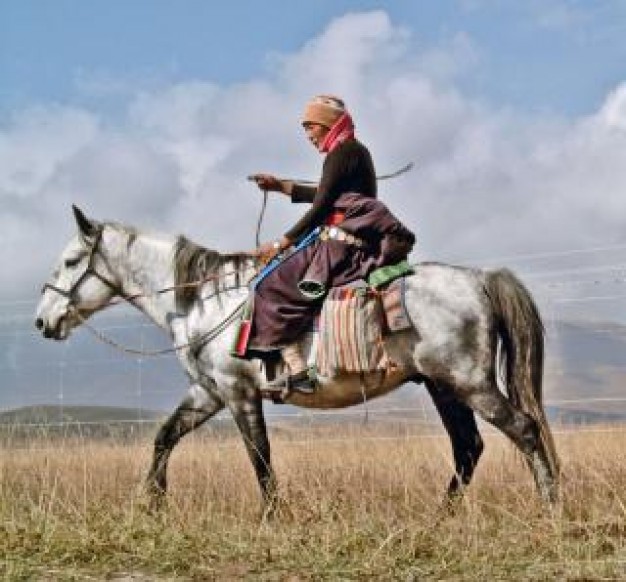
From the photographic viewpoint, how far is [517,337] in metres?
7.06

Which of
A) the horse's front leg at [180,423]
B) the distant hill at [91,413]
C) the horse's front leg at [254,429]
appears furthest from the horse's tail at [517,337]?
the distant hill at [91,413]

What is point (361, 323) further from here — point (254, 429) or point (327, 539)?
point (327, 539)

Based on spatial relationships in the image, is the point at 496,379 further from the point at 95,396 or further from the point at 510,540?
the point at 95,396

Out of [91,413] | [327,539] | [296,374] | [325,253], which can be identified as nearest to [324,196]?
[325,253]

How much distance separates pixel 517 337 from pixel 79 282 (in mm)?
3423

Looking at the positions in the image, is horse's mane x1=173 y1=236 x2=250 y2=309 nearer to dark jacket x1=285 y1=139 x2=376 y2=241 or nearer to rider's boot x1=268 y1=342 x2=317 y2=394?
dark jacket x1=285 y1=139 x2=376 y2=241

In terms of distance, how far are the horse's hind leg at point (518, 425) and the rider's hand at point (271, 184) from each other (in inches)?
85.0

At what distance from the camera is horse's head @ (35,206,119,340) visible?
8.13m

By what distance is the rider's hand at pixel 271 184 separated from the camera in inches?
304

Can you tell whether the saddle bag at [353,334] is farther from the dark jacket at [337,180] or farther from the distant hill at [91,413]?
the distant hill at [91,413]

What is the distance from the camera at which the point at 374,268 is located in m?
6.98

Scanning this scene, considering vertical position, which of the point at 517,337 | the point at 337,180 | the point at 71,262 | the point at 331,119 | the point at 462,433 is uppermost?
the point at 331,119

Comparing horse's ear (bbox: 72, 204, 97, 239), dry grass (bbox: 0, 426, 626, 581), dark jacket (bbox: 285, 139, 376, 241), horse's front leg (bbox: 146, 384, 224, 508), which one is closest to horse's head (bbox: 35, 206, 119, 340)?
horse's ear (bbox: 72, 204, 97, 239)

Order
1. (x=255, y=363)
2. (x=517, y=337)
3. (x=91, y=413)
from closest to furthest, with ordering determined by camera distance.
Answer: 1. (x=517, y=337)
2. (x=255, y=363)
3. (x=91, y=413)
